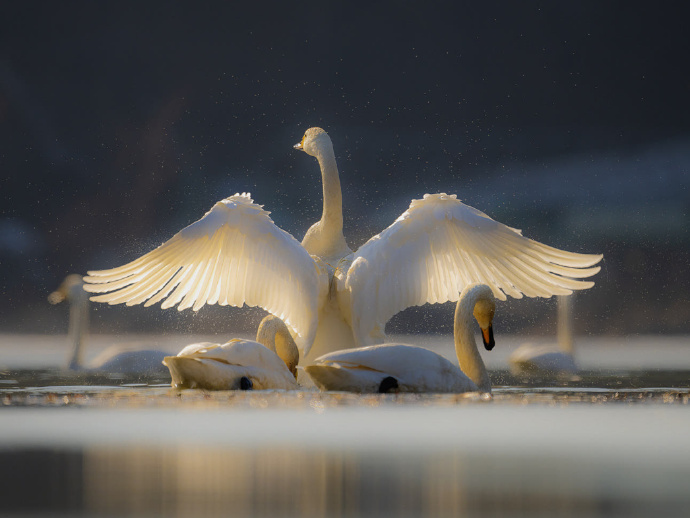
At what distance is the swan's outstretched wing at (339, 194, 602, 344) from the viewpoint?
6.68 metres

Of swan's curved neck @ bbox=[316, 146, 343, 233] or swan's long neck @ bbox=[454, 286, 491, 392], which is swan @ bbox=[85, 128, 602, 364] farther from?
swan's long neck @ bbox=[454, 286, 491, 392]

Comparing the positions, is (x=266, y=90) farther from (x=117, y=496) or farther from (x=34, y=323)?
(x=117, y=496)

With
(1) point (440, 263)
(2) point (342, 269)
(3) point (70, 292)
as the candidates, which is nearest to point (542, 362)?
(1) point (440, 263)

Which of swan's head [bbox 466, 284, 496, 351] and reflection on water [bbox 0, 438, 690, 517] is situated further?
swan's head [bbox 466, 284, 496, 351]

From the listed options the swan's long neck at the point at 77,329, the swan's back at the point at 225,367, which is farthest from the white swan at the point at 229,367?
the swan's long neck at the point at 77,329

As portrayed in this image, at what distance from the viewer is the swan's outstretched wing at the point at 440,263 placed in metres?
6.68

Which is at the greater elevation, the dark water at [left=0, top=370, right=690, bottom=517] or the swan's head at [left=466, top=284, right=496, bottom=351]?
the swan's head at [left=466, top=284, right=496, bottom=351]

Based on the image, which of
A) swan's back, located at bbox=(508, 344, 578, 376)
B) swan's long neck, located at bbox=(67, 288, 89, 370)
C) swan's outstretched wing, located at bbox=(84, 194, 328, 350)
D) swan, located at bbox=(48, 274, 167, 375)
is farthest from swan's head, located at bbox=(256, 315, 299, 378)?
swan's long neck, located at bbox=(67, 288, 89, 370)

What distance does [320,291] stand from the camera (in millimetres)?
6738

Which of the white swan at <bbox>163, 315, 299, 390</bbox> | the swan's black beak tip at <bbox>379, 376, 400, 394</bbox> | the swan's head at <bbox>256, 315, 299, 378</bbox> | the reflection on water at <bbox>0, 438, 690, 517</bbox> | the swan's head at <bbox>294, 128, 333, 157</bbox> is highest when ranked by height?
the swan's head at <bbox>294, 128, 333, 157</bbox>

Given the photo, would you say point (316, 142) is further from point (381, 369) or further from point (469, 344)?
point (381, 369)

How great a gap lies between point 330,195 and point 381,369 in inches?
91.3

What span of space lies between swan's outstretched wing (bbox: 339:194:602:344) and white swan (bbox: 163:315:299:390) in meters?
0.92

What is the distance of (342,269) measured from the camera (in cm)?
689
